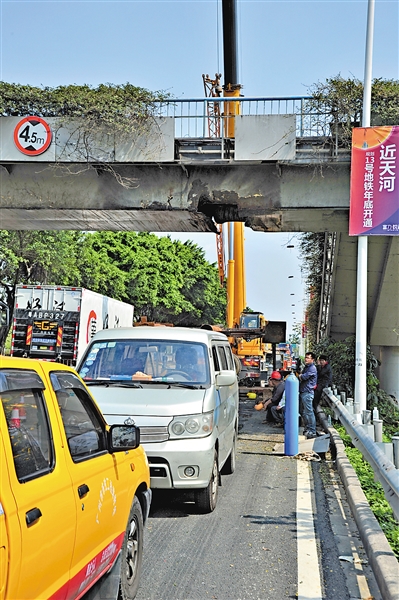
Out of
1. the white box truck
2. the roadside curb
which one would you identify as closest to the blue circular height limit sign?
the white box truck

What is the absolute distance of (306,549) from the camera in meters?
6.26

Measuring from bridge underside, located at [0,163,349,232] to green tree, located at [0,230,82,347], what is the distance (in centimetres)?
1439

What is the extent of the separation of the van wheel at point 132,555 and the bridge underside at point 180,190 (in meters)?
10.5

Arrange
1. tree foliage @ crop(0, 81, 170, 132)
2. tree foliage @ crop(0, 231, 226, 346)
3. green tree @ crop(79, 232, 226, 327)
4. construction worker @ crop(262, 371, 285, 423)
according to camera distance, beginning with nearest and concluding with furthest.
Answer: tree foliage @ crop(0, 81, 170, 132)
construction worker @ crop(262, 371, 285, 423)
tree foliage @ crop(0, 231, 226, 346)
green tree @ crop(79, 232, 226, 327)

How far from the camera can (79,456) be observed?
12.5 ft

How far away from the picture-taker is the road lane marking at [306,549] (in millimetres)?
5213

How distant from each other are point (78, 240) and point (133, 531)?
122ft

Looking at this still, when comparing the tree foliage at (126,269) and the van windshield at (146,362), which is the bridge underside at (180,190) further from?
the tree foliage at (126,269)

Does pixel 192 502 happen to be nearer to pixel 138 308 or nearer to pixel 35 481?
pixel 35 481

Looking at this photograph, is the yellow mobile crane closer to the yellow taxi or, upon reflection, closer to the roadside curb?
the roadside curb

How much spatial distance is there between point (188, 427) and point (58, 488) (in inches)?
161

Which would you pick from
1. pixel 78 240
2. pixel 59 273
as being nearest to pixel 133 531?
pixel 59 273

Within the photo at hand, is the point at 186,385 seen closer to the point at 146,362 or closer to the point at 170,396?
the point at 170,396

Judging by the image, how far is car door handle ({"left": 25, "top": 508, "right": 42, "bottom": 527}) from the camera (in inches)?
112
